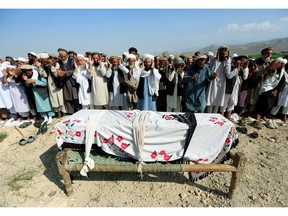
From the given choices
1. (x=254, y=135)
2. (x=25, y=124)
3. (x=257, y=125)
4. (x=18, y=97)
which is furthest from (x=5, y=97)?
(x=257, y=125)

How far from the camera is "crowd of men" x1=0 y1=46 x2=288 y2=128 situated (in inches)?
166

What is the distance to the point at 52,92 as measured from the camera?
16.5 ft

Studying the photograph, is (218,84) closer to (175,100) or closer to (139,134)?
(175,100)

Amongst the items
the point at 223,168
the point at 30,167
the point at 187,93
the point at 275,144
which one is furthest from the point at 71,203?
the point at 275,144

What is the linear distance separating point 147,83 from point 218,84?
196cm

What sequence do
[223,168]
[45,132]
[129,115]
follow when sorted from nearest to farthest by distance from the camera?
1. [223,168]
2. [129,115]
3. [45,132]

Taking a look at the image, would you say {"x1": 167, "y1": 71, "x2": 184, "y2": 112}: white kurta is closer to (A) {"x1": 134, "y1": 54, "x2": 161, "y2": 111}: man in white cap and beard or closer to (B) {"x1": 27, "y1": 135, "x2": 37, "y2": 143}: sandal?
(A) {"x1": 134, "y1": 54, "x2": 161, "y2": 111}: man in white cap and beard

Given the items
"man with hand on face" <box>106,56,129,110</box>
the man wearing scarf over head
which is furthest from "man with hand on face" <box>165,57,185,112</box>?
the man wearing scarf over head

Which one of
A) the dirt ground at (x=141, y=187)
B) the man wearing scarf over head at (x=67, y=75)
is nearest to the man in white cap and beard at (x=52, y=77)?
the man wearing scarf over head at (x=67, y=75)

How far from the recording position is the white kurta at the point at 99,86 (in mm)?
4752

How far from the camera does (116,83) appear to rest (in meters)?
4.74

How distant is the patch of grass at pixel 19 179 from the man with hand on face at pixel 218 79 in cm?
445

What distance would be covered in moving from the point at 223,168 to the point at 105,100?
3641mm

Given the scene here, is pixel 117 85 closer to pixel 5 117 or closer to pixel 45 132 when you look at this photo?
pixel 45 132
